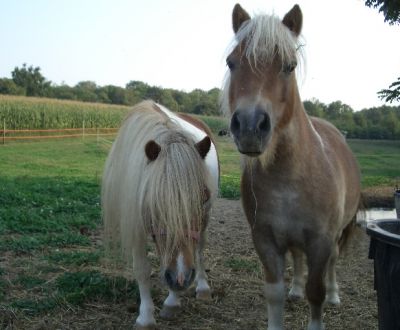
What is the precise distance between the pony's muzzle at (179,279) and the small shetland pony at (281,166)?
1.71ft

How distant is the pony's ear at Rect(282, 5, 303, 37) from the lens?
2811 mm

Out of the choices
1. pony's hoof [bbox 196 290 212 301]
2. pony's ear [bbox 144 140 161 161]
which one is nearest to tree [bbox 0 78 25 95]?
pony's hoof [bbox 196 290 212 301]

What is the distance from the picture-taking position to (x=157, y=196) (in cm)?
281

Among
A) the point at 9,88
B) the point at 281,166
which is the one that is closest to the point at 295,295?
the point at 281,166

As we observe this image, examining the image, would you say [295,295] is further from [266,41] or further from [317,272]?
[266,41]

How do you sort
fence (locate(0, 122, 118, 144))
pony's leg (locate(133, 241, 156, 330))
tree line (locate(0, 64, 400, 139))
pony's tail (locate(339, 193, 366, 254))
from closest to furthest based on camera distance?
pony's leg (locate(133, 241, 156, 330)) → pony's tail (locate(339, 193, 366, 254)) → fence (locate(0, 122, 118, 144)) → tree line (locate(0, 64, 400, 139))

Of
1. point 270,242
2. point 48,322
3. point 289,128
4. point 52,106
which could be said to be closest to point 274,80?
point 289,128

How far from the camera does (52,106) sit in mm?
28297

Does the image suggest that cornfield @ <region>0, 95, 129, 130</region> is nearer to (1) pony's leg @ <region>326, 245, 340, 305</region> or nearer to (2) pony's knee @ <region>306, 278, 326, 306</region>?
(1) pony's leg @ <region>326, 245, 340, 305</region>

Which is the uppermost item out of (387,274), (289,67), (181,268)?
(289,67)

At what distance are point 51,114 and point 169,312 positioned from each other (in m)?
26.2

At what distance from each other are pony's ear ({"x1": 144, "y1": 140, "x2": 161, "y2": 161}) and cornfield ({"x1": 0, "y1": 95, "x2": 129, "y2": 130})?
21.8 metres

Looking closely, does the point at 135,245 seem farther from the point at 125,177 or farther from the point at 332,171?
the point at 332,171

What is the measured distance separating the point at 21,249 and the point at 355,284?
343 cm
